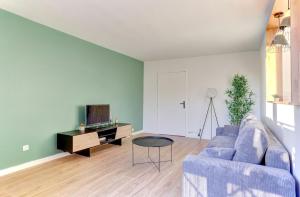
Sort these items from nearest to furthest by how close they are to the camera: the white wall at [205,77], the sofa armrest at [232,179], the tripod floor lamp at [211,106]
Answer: the sofa armrest at [232,179], the white wall at [205,77], the tripod floor lamp at [211,106]

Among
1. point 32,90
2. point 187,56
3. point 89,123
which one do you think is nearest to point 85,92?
point 89,123

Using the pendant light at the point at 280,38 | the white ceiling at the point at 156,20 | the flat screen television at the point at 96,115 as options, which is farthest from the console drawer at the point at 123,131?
the pendant light at the point at 280,38

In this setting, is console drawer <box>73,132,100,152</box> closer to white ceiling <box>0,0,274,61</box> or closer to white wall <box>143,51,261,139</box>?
white ceiling <box>0,0,274,61</box>

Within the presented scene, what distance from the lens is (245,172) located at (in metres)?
1.68

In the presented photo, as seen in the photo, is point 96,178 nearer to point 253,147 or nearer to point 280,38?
point 253,147

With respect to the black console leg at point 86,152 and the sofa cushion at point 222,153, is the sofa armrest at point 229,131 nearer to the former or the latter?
the sofa cushion at point 222,153

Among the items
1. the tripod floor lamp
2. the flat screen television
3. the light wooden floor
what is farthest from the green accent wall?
the tripod floor lamp

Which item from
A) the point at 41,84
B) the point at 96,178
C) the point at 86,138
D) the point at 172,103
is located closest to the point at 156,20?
the point at 41,84

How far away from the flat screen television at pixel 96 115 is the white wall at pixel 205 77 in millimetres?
2216

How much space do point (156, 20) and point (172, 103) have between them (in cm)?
339

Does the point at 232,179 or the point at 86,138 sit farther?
the point at 86,138

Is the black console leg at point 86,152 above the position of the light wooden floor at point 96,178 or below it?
above

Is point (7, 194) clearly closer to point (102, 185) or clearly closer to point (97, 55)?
point (102, 185)

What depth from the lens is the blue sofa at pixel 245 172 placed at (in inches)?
62.5
